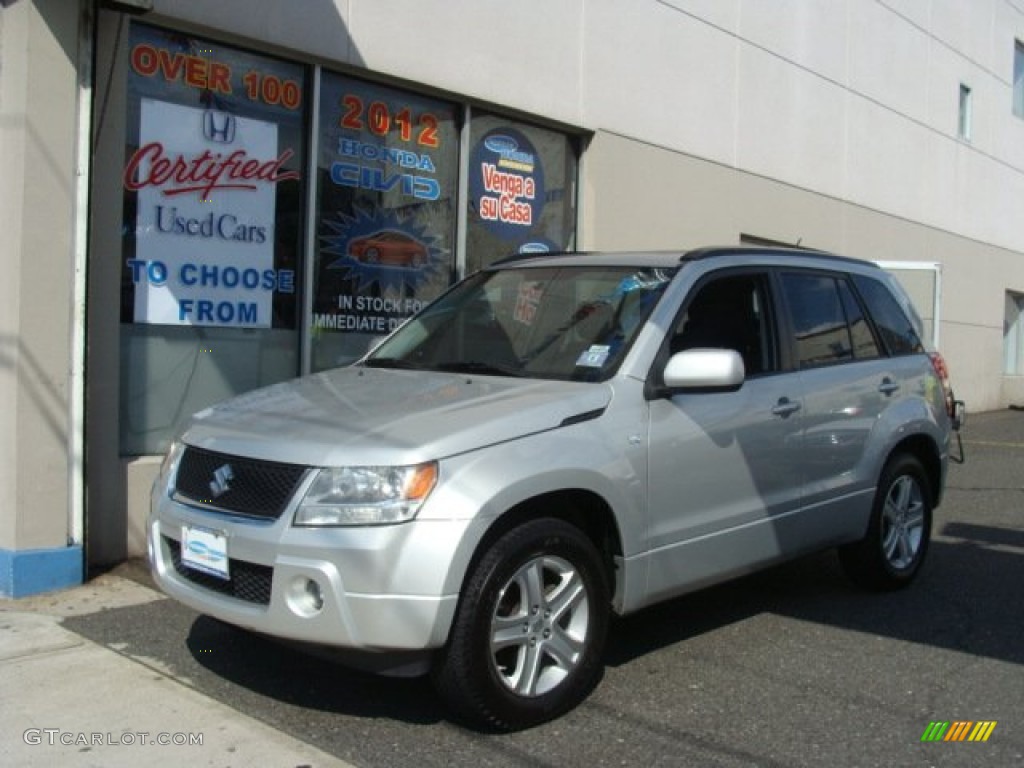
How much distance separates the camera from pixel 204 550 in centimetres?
396

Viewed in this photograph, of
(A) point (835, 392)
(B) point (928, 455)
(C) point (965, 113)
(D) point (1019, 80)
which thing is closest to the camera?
(A) point (835, 392)

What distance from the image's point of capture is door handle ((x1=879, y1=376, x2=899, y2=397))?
5840 millimetres

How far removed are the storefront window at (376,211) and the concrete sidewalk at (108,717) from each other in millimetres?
3349

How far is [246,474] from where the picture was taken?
12.9 feet

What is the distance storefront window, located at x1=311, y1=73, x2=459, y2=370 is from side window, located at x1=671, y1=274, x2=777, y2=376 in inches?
142

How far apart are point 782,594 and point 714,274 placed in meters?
2.08

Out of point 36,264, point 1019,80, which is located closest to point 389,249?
point 36,264

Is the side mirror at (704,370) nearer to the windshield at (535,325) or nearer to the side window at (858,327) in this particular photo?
the windshield at (535,325)

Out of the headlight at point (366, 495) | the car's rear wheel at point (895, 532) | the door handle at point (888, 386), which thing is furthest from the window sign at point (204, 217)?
the car's rear wheel at point (895, 532)

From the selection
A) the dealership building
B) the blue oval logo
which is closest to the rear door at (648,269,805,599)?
the dealership building

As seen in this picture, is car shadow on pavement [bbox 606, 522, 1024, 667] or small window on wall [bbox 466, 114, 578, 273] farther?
small window on wall [bbox 466, 114, 578, 273]

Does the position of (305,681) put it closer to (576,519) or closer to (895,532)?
(576,519)

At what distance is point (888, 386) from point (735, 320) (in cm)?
129

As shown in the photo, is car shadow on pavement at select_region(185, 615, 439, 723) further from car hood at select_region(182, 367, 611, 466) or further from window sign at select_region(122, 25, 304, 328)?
window sign at select_region(122, 25, 304, 328)
